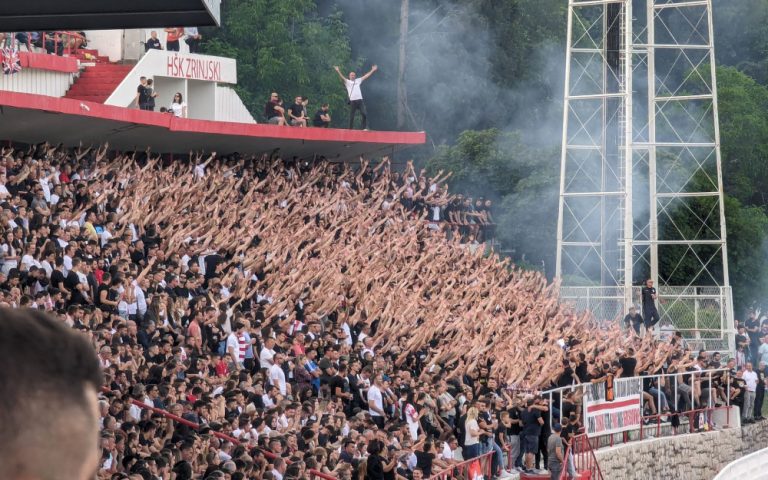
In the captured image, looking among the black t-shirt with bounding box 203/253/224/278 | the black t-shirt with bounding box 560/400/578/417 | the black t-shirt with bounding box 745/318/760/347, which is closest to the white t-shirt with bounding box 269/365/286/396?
the black t-shirt with bounding box 203/253/224/278

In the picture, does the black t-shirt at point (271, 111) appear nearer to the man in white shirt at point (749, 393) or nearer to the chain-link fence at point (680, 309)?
the chain-link fence at point (680, 309)

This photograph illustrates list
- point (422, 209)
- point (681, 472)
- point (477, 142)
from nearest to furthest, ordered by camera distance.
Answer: point (681, 472) → point (422, 209) → point (477, 142)

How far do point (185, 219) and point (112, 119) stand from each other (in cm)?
541

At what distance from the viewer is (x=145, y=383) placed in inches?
548

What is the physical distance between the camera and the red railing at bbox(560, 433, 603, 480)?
18.6 m

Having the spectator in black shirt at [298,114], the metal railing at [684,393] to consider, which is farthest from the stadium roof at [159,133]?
the metal railing at [684,393]

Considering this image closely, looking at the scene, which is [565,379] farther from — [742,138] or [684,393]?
[742,138]

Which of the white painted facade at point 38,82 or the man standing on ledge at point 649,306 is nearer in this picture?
the white painted facade at point 38,82

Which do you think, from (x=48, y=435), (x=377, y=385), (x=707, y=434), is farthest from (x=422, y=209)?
(x=48, y=435)

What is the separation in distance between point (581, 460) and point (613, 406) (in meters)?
2.72

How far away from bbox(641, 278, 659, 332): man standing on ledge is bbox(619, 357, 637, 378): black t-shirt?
581 cm

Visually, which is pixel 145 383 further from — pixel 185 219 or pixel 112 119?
pixel 112 119

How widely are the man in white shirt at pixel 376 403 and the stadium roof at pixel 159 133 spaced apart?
28.4 feet

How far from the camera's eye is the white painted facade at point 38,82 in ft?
87.0
